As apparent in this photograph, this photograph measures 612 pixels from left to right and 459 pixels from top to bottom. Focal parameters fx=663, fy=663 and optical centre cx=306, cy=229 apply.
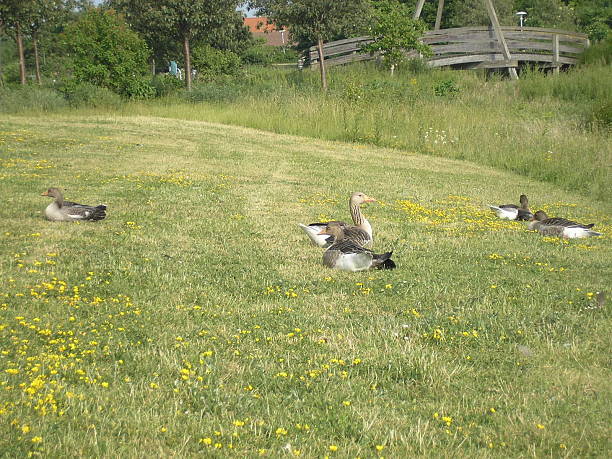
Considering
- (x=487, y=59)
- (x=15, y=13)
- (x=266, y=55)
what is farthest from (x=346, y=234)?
(x=266, y=55)

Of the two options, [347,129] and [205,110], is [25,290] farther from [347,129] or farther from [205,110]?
[205,110]

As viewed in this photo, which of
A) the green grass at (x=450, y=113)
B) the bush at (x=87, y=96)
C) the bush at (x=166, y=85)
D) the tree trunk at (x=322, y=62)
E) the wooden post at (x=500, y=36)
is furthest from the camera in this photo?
the wooden post at (x=500, y=36)

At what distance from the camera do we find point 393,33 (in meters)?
35.8

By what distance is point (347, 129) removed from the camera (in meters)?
26.3

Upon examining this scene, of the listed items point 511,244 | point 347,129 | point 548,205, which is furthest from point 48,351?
point 347,129

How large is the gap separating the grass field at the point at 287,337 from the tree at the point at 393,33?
82.2 ft

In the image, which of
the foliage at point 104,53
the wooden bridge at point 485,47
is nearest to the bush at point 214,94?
the foliage at point 104,53

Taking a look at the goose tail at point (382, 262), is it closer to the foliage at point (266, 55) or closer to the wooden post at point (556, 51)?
the wooden post at point (556, 51)

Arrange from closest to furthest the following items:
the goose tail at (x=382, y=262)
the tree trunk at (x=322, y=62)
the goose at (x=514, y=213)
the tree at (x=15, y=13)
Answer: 1. the goose tail at (x=382, y=262)
2. the goose at (x=514, y=213)
3. the tree trunk at (x=322, y=62)
4. the tree at (x=15, y=13)

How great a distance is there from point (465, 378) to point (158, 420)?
7.74 ft

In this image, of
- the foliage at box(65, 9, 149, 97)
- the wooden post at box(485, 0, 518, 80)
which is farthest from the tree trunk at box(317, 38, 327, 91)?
the wooden post at box(485, 0, 518, 80)

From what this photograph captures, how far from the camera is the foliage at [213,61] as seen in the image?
148 ft

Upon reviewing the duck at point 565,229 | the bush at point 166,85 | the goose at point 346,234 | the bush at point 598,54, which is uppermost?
the bush at point 598,54

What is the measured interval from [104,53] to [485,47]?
2176 cm
